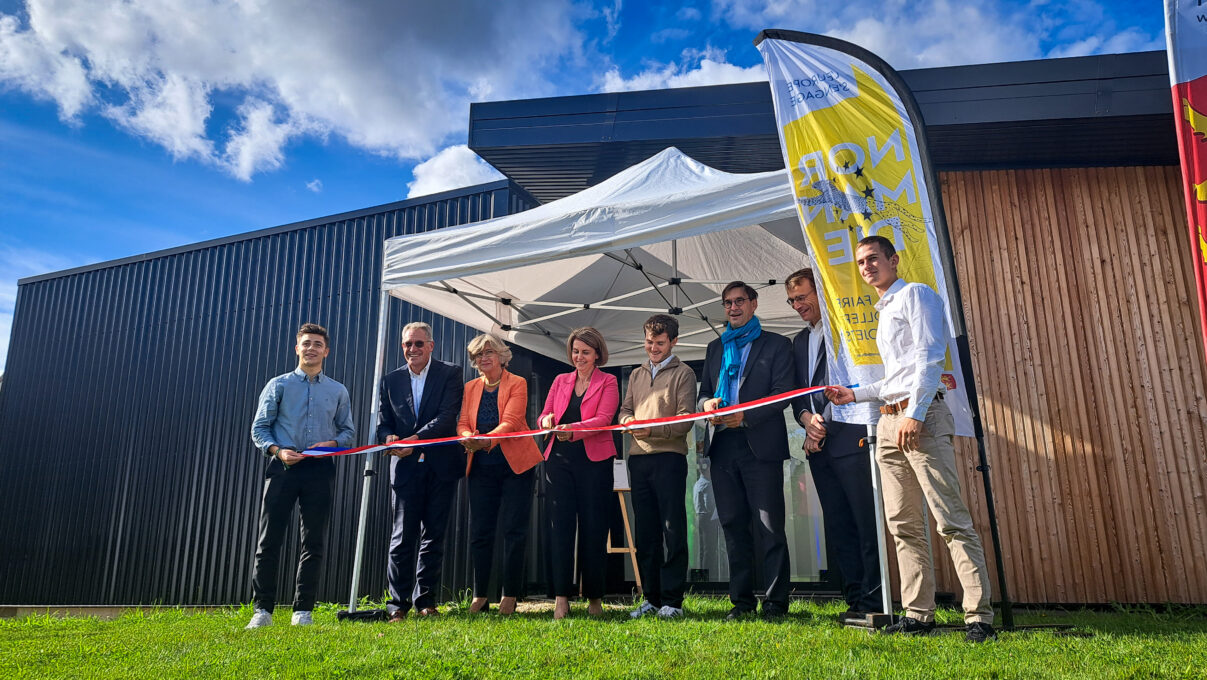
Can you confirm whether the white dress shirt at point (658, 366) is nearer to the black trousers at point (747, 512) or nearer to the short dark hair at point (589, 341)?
the short dark hair at point (589, 341)

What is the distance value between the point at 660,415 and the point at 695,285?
2137 millimetres

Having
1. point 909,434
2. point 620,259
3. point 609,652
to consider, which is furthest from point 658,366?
point 609,652

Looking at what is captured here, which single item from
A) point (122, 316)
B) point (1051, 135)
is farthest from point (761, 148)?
point (122, 316)

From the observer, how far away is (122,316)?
395 inches

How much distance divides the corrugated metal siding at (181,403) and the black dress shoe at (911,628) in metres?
4.42

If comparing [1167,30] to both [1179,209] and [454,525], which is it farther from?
[454,525]

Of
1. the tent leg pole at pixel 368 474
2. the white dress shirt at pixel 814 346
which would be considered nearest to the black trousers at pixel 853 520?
the white dress shirt at pixel 814 346

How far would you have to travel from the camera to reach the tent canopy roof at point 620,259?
13.8 ft

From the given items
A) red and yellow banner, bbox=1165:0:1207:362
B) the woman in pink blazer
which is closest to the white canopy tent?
the woman in pink blazer

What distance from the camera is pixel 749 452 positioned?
13.4ft

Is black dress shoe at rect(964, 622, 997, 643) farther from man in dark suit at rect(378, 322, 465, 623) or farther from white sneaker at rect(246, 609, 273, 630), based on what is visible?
white sneaker at rect(246, 609, 273, 630)

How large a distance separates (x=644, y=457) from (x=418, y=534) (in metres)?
1.54

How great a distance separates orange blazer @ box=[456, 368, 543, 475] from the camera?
4.66 m

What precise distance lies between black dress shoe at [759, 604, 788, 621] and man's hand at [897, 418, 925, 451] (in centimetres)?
125
